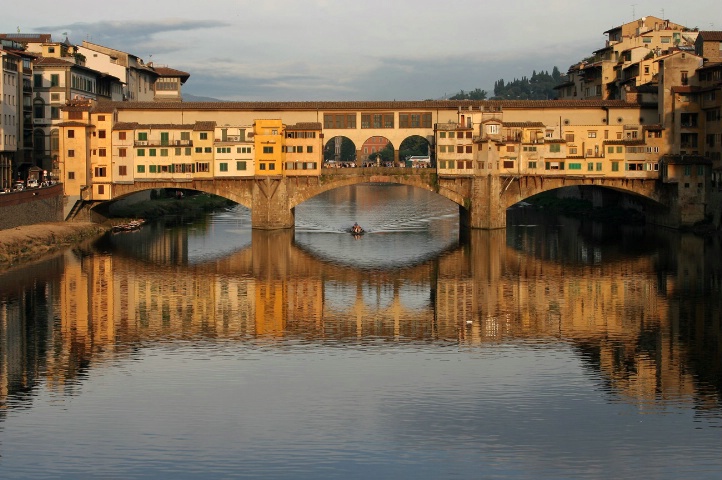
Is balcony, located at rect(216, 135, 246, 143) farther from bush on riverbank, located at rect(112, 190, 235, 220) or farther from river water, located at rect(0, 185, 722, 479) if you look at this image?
river water, located at rect(0, 185, 722, 479)

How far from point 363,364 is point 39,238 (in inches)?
1428

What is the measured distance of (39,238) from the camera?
6925 centimetres

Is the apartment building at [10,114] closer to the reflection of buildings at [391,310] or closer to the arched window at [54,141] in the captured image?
the arched window at [54,141]

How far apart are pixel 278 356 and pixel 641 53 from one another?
68308 mm

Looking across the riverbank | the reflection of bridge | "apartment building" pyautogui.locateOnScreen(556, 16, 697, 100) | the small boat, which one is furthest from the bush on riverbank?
"apartment building" pyautogui.locateOnScreen(556, 16, 697, 100)

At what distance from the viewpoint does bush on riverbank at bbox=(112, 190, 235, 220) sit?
94.9 metres

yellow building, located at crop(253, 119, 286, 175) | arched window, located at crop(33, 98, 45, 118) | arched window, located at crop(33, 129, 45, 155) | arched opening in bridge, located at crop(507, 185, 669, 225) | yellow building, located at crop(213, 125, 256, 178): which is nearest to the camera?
yellow building, located at crop(253, 119, 286, 175)

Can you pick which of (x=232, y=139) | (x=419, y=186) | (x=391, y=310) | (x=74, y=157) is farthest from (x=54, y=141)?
(x=391, y=310)

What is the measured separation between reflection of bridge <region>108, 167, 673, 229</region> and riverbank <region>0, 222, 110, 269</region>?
592 centimetres

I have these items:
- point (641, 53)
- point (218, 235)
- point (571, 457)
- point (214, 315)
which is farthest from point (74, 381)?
point (641, 53)

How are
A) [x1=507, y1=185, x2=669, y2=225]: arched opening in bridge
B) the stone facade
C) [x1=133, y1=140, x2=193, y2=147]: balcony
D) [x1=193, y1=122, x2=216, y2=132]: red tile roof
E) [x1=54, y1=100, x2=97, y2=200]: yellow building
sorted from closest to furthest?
the stone facade, [x1=54, y1=100, x2=97, y2=200]: yellow building, [x1=133, y1=140, x2=193, y2=147]: balcony, [x1=193, y1=122, x2=216, y2=132]: red tile roof, [x1=507, y1=185, x2=669, y2=225]: arched opening in bridge

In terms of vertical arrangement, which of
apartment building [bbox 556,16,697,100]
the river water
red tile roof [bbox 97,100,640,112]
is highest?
apartment building [bbox 556,16,697,100]

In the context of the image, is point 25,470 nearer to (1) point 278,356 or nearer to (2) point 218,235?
(1) point 278,356

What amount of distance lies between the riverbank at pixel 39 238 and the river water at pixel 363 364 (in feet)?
6.89
